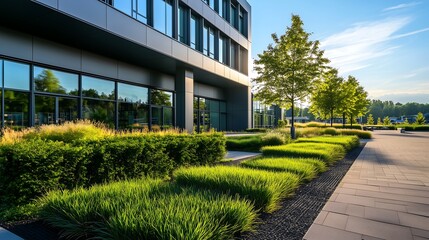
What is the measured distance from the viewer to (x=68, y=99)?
14328mm

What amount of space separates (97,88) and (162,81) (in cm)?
639

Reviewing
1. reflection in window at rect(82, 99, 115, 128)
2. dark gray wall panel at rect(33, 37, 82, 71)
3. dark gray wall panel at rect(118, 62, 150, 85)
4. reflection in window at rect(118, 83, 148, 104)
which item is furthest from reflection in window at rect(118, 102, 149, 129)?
dark gray wall panel at rect(33, 37, 82, 71)

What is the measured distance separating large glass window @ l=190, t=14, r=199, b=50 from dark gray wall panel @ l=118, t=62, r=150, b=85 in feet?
15.2

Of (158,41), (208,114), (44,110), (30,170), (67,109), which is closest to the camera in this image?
(30,170)

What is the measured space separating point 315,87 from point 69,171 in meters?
17.6

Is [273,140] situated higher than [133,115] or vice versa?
[133,115]

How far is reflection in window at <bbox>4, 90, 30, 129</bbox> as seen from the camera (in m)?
11.4

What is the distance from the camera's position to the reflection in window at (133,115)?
1783 cm

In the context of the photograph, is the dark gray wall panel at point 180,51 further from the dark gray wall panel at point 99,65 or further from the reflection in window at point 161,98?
the reflection in window at point 161,98

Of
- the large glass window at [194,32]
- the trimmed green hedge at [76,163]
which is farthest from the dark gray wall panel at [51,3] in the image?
the large glass window at [194,32]

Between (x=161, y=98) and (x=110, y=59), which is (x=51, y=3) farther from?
(x=161, y=98)

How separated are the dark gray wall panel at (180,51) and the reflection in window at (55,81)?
6.43 m

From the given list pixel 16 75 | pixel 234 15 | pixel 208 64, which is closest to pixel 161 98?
pixel 208 64

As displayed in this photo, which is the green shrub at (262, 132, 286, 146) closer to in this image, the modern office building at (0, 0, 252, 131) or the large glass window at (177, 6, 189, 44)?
the modern office building at (0, 0, 252, 131)
